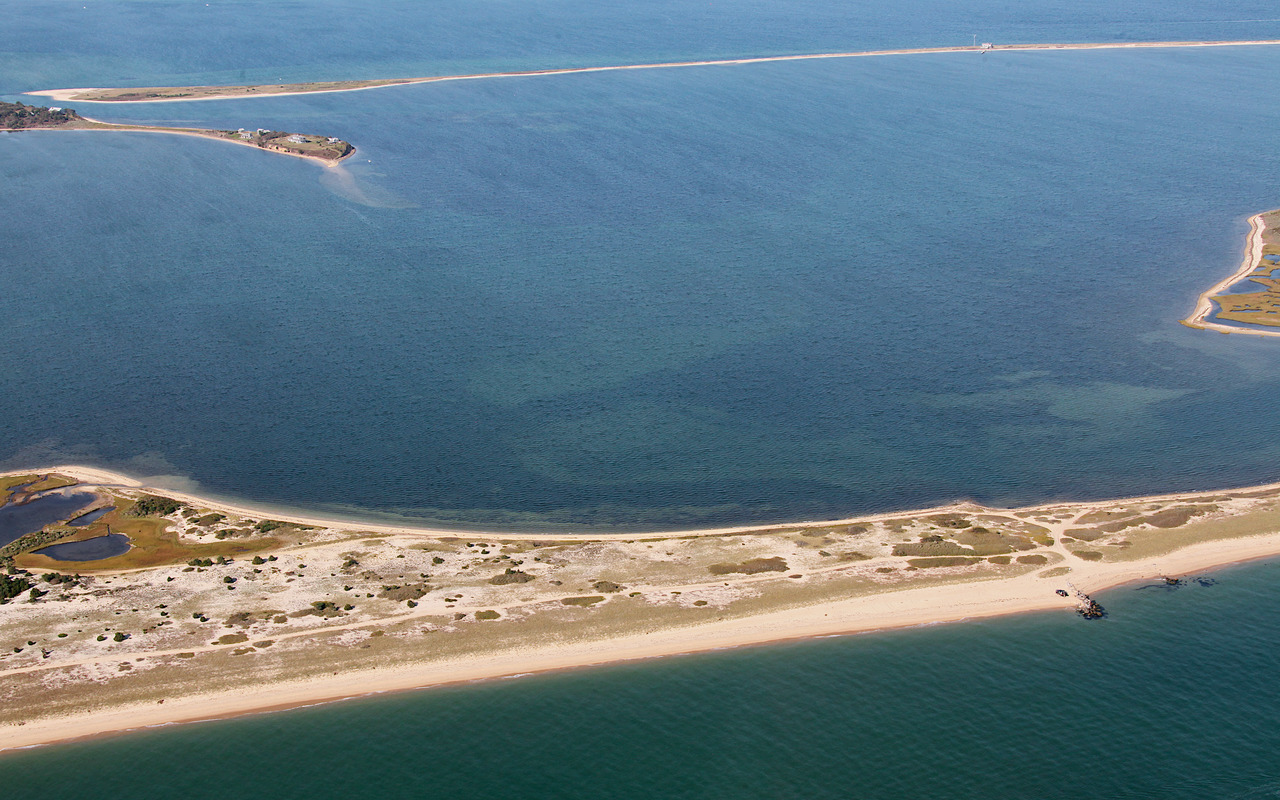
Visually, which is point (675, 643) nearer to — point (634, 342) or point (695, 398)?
point (695, 398)

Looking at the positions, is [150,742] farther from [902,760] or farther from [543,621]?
[902,760]

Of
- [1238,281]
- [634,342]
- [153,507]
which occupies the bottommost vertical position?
[153,507]

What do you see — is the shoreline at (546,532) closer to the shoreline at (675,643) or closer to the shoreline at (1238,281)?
the shoreline at (675,643)

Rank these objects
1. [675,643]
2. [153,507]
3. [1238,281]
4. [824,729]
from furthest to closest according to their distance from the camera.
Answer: [1238,281], [153,507], [675,643], [824,729]

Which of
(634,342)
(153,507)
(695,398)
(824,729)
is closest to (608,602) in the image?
(824,729)

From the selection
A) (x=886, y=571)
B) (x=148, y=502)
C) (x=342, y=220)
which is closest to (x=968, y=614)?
(x=886, y=571)

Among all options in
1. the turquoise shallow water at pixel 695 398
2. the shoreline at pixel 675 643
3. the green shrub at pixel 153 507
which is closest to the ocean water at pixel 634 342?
the turquoise shallow water at pixel 695 398

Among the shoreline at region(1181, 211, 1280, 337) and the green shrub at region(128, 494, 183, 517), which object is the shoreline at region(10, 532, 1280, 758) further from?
the shoreline at region(1181, 211, 1280, 337)
